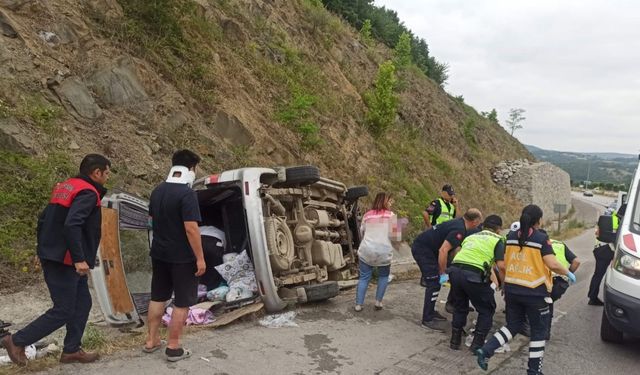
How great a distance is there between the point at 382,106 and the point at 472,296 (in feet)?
41.8

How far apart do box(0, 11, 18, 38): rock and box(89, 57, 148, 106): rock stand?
4.26 feet

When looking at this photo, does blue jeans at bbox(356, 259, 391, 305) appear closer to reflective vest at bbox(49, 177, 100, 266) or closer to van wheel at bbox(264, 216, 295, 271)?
van wheel at bbox(264, 216, 295, 271)

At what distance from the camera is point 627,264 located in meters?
5.31

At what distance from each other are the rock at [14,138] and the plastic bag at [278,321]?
13.4 feet

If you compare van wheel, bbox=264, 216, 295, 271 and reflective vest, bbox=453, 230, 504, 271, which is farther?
van wheel, bbox=264, 216, 295, 271

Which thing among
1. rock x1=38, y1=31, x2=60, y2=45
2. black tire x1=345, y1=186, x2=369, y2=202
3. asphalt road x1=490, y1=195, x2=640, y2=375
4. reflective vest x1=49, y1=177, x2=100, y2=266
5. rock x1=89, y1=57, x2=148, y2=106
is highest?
rock x1=38, y1=31, x2=60, y2=45

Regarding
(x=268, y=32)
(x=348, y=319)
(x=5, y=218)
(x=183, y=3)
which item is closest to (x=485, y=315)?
(x=348, y=319)

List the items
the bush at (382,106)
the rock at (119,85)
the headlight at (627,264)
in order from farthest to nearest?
the bush at (382,106) → the rock at (119,85) → the headlight at (627,264)

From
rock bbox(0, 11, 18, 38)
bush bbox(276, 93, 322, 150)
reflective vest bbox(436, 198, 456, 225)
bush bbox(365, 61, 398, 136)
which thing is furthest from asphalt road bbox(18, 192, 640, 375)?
bush bbox(365, 61, 398, 136)

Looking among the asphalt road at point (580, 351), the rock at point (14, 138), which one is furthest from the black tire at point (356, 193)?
the rock at point (14, 138)

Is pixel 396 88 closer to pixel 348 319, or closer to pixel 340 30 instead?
pixel 340 30

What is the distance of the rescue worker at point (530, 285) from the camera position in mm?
4668

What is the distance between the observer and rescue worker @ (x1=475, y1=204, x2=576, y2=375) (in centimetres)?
467

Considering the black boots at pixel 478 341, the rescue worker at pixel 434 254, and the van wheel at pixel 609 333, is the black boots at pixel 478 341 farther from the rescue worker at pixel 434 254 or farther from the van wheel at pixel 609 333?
the van wheel at pixel 609 333
